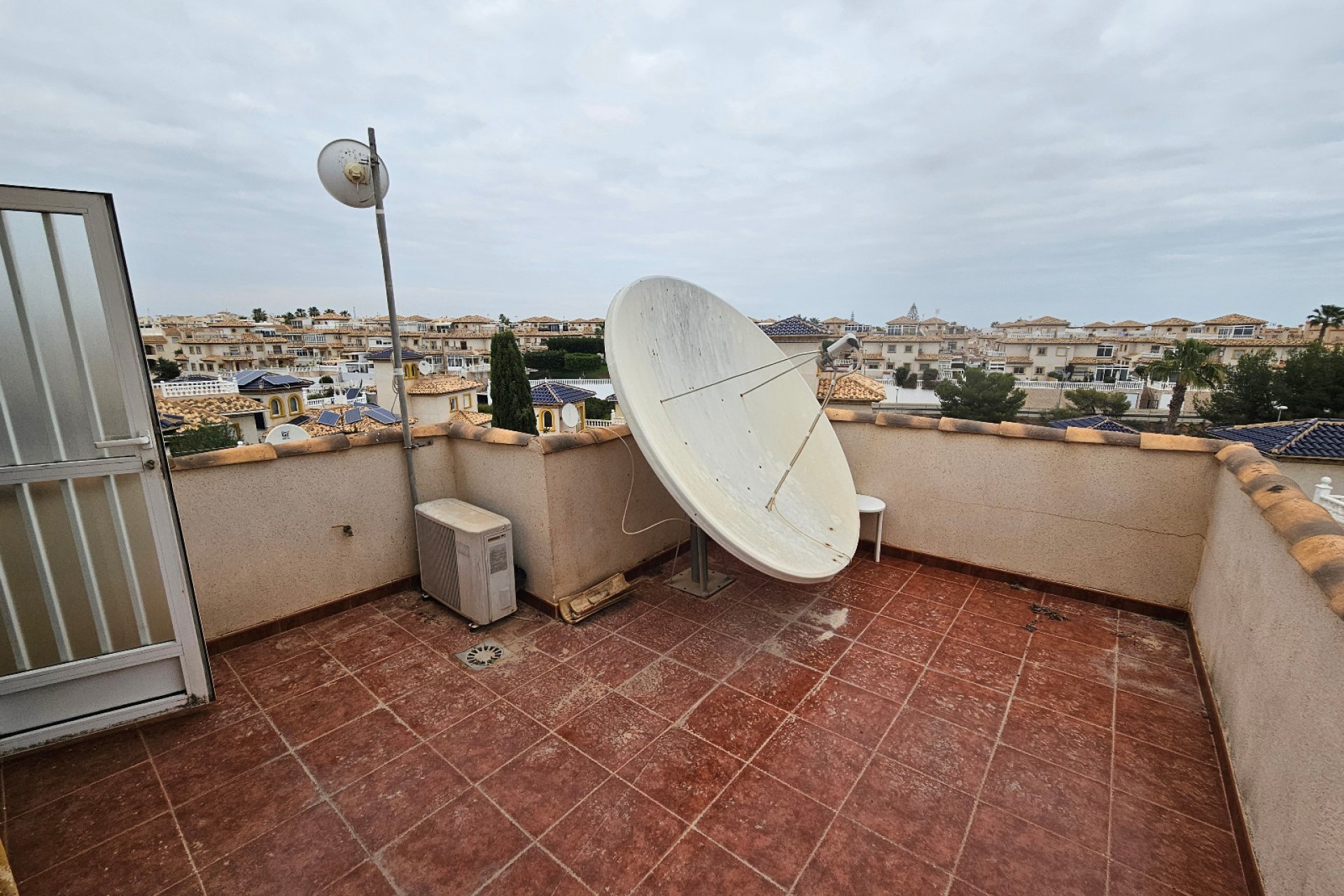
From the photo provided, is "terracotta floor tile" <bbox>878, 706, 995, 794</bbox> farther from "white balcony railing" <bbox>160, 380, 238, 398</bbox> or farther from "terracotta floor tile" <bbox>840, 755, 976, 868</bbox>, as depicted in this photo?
"white balcony railing" <bbox>160, 380, 238, 398</bbox>

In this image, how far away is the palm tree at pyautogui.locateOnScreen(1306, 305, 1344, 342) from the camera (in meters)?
33.3

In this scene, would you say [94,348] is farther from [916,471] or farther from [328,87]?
[916,471]

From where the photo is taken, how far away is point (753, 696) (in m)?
2.78

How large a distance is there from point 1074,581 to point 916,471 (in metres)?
1.40

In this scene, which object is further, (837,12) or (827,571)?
(837,12)

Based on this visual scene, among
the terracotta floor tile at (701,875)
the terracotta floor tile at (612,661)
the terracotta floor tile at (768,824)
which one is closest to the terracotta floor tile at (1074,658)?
the terracotta floor tile at (768,824)

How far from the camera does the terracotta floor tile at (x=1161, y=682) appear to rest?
274 cm

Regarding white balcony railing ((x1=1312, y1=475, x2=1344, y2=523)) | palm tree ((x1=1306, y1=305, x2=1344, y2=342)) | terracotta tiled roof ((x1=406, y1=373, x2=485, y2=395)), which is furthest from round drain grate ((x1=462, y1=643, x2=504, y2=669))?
palm tree ((x1=1306, y1=305, x2=1344, y2=342))

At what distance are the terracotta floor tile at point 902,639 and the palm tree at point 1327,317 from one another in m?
52.2

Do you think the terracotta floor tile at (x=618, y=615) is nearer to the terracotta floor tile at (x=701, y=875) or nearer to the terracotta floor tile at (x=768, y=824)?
the terracotta floor tile at (x=768, y=824)

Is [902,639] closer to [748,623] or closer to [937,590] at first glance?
[937,590]

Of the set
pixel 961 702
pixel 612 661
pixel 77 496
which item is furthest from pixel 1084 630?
pixel 77 496

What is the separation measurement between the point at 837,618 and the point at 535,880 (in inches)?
100

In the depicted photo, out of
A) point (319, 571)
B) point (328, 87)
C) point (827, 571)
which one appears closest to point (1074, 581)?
point (827, 571)
